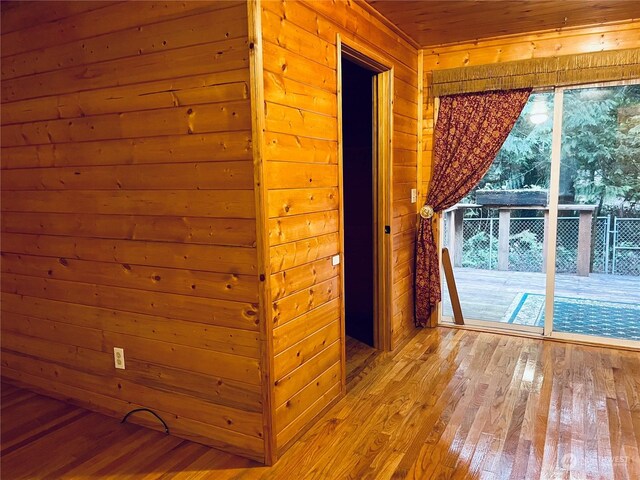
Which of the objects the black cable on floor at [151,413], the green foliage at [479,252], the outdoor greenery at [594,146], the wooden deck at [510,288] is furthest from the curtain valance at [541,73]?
the black cable on floor at [151,413]

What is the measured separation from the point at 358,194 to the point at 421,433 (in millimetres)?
2376

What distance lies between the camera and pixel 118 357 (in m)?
2.71

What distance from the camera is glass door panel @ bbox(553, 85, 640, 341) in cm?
364

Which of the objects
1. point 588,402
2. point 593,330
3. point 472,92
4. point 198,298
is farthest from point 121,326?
point 593,330

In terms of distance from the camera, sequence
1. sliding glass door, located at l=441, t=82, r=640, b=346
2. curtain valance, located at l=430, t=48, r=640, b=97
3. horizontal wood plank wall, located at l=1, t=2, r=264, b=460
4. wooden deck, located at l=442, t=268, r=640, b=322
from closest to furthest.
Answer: horizontal wood plank wall, located at l=1, t=2, r=264, b=460, curtain valance, located at l=430, t=48, r=640, b=97, sliding glass door, located at l=441, t=82, r=640, b=346, wooden deck, located at l=442, t=268, r=640, b=322

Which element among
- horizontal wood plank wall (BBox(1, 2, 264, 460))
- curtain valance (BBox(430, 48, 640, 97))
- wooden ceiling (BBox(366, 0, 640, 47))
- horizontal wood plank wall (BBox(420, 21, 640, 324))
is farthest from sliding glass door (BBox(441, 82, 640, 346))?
horizontal wood plank wall (BBox(1, 2, 264, 460))

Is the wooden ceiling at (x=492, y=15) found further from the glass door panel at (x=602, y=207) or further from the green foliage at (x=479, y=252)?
the green foliage at (x=479, y=252)

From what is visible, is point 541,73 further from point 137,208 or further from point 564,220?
point 137,208

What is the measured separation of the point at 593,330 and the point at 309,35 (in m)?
3.20

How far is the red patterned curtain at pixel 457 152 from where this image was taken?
12.6 feet

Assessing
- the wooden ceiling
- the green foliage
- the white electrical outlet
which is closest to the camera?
the white electrical outlet

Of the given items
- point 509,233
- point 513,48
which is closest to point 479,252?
point 509,233

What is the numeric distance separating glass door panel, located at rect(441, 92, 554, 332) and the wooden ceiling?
1.89 feet

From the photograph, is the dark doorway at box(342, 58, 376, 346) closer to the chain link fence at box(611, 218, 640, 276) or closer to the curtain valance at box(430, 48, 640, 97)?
the curtain valance at box(430, 48, 640, 97)
